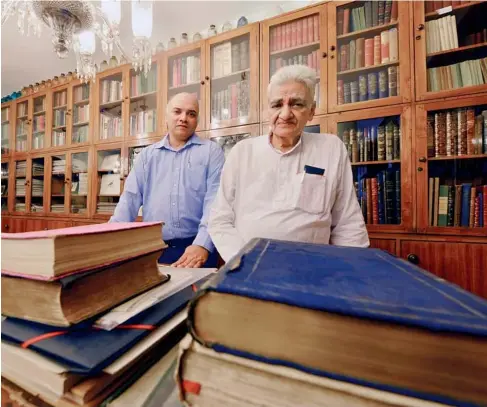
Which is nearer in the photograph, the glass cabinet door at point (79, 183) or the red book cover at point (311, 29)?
the red book cover at point (311, 29)

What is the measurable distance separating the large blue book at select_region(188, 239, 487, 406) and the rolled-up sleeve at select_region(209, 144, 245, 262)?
2.21ft

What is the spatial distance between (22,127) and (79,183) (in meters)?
1.58

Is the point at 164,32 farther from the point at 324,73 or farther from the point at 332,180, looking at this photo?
the point at 332,180

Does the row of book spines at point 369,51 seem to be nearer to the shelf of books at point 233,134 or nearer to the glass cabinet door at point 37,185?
the shelf of books at point 233,134

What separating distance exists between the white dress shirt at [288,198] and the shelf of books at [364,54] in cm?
104

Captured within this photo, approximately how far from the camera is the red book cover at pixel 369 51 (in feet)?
6.21

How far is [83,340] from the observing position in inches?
11.2

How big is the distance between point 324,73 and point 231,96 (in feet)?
2.65

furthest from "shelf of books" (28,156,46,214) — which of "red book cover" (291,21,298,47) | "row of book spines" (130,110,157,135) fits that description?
"red book cover" (291,21,298,47)

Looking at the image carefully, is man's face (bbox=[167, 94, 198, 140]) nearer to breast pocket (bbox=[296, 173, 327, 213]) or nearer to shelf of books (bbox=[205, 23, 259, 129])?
breast pocket (bbox=[296, 173, 327, 213])

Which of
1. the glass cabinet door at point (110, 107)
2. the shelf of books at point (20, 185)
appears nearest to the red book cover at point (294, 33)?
the glass cabinet door at point (110, 107)

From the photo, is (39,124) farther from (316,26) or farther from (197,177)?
(316,26)

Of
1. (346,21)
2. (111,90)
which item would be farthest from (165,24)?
(346,21)

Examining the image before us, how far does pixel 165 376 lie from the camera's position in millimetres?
295
